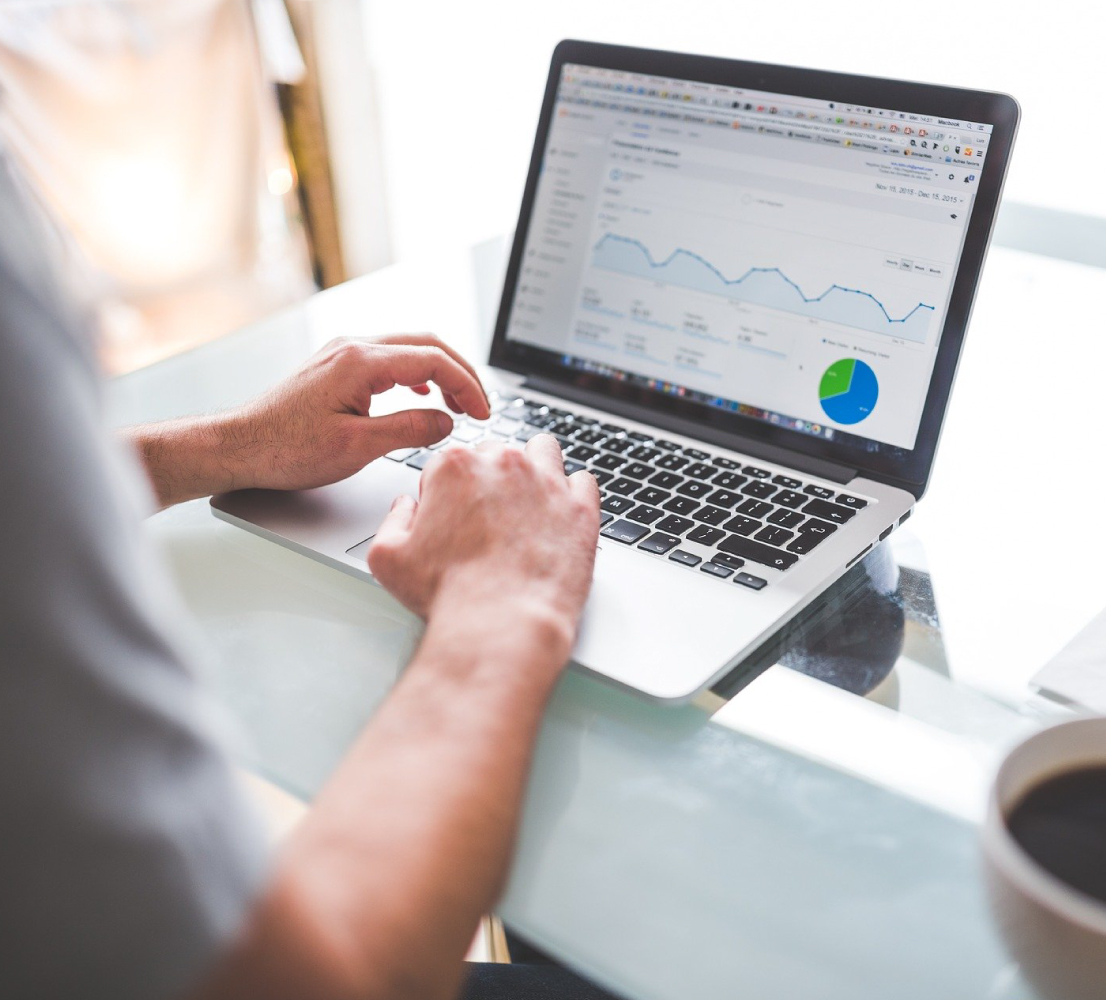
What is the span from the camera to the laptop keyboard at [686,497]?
0.71 meters

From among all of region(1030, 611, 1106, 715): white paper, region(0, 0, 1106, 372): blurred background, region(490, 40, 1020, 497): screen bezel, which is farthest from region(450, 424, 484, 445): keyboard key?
region(0, 0, 1106, 372): blurred background

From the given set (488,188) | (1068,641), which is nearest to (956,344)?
(1068,641)

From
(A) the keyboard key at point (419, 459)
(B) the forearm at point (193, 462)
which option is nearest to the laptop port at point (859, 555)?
(A) the keyboard key at point (419, 459)

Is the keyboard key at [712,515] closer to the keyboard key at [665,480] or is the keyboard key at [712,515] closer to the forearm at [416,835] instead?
the keyboard key at [665,480]

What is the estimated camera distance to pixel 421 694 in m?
0.51

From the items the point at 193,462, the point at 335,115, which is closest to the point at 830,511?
the point at 193,462

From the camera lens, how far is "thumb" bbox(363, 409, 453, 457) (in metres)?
0.79

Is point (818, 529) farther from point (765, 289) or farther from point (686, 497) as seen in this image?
point (765, 289)

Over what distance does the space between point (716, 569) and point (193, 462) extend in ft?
1.34

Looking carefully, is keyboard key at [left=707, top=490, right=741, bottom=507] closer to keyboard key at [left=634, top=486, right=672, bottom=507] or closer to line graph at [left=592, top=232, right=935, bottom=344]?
keyboard key at [left=634, top=486, right=672, bottom=507]

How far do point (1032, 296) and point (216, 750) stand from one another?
1.10 meters

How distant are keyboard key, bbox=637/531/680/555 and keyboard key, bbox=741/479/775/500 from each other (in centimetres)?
9

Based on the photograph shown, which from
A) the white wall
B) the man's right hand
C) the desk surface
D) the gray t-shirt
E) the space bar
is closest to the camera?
the gray t-shirt

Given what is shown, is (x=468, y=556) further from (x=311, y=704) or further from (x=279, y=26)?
(x=279, y=26)
